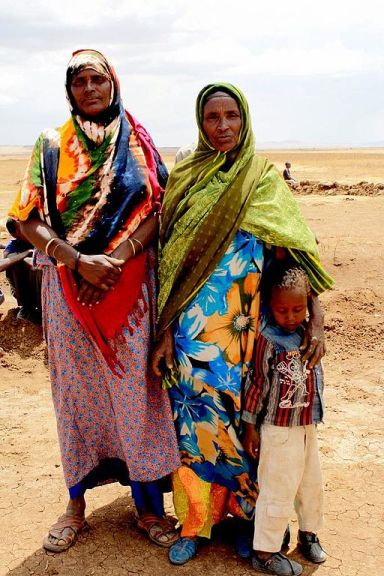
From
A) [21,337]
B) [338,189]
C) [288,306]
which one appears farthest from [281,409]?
[338,189]

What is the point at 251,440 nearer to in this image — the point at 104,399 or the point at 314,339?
the point at 314,339

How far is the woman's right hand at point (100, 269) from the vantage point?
2566mm

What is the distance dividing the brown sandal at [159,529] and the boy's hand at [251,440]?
63cm

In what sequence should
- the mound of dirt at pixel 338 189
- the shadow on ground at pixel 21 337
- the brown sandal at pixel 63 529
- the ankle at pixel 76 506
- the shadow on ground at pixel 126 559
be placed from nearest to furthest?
the shadow on ground at pixel 126 559 < the brown sandal at pixel 63 529 < the ankle at pixel 76 506 < the shadow on ground at pixel 21 337 < the mound of dirt at pixel 338 189

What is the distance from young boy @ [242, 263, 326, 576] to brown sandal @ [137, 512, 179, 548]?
0.48 meters

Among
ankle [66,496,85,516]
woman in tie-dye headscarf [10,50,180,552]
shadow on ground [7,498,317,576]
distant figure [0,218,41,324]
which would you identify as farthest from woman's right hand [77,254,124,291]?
distant figure [0,218,41,324]

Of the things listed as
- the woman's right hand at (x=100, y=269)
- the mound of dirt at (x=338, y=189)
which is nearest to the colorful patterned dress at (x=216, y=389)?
the woman's right hand at (x=100, y=269)

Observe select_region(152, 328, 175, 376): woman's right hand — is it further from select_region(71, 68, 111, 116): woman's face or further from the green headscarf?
select_region(71, 68, 111, 116): woman's face

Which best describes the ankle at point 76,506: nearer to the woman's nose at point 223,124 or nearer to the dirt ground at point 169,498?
the dirt ground at point 169,498

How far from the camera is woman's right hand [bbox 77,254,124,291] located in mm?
2566

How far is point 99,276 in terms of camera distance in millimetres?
2576

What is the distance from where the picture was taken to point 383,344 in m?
5.68

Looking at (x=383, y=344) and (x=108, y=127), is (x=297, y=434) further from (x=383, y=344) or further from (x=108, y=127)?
(x=383, y=344)

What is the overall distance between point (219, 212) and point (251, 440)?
98cm
